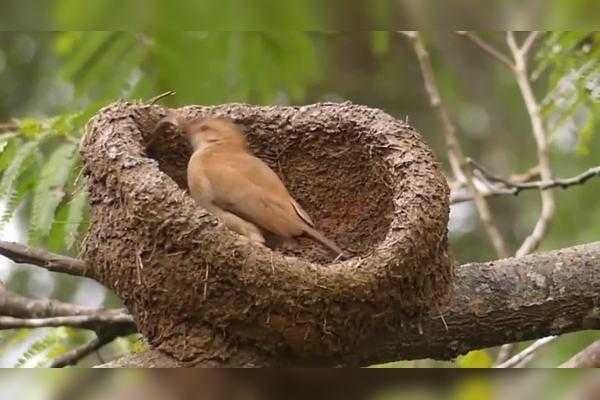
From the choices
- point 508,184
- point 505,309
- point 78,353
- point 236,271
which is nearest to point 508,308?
point 505,309

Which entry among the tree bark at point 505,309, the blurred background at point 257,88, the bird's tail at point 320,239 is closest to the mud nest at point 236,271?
the tree bark at point 505,309

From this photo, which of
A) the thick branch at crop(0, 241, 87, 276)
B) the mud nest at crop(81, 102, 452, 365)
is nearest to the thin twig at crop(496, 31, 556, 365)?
the mud nest at crop(81, 102, 452, 365)

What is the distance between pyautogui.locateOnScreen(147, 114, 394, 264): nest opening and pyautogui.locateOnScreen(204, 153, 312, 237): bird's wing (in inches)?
5.1

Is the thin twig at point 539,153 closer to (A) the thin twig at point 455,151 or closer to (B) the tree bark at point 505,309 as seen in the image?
(A) the thin twig at point 455,151

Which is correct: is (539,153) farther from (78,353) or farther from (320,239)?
(78,353)

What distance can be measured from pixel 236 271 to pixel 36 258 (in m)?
0.62

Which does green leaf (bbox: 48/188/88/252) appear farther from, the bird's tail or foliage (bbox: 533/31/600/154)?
foliage (bbox: 533/31/600/154)

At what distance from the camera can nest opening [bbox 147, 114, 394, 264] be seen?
11.3ft

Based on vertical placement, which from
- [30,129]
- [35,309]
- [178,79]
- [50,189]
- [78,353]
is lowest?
[78,353]

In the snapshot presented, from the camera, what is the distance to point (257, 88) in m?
1.97

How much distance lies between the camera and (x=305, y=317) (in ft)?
7.77

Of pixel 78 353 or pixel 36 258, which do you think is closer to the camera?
pixel 36 258

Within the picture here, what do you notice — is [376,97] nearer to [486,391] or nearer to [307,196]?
[307,196]

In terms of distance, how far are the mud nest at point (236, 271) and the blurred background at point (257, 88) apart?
0.26 m
